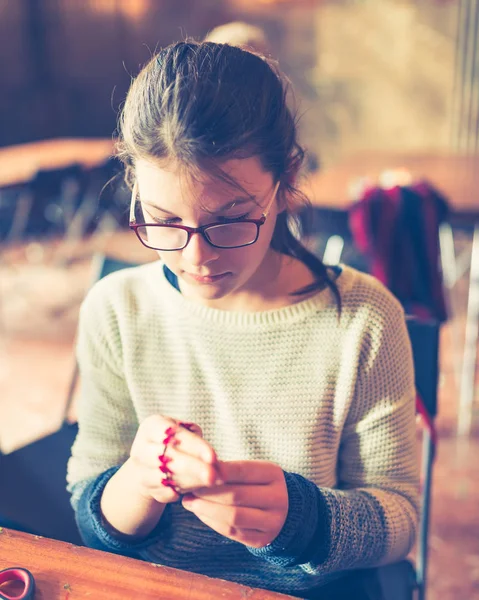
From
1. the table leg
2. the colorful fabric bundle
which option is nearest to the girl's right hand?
the colorful fabric bundle

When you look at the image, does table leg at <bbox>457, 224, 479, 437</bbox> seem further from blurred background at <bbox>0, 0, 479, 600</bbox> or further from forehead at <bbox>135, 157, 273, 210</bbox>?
forehead at <bbox>135, 157, 273, 210</bbox>

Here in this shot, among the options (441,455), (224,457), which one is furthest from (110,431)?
(441,455)

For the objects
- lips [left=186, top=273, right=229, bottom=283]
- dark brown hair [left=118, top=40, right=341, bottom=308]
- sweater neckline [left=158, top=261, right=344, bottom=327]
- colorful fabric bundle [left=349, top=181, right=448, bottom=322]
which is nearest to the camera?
dark brown hair [left=118, top=40, right=341, bottom=308]

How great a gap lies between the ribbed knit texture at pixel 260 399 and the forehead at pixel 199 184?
0.80 ft

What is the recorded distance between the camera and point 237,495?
0.74 metres

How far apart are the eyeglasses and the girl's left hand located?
0.97 ft

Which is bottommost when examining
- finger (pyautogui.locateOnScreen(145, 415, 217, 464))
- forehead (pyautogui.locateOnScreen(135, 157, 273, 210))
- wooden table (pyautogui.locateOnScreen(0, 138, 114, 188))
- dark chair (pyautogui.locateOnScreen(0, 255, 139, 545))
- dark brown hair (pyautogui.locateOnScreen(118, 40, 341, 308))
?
wooden table (pyautogui.locateOnScreen(0, 138, 114, 188))

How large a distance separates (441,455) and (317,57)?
4927mm

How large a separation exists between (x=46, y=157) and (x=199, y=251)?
3.96 metres

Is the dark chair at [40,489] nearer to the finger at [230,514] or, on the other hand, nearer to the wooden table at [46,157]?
the finger at [230,514]


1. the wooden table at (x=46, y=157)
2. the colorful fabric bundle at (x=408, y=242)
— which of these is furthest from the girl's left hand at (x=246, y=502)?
the wooden table at (x=46, y=157)

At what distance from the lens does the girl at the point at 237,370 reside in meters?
0.82

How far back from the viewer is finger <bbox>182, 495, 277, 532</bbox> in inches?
29.3

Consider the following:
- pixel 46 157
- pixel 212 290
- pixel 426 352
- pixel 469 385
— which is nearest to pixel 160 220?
pixel 212 290
